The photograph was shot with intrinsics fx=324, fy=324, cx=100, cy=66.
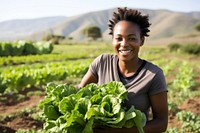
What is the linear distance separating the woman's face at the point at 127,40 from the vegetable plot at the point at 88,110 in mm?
279

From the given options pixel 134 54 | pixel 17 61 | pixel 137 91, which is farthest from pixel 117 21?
pixel 17 61

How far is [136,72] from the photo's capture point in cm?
275

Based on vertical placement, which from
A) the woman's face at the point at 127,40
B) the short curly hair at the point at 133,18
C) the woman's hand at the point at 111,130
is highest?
the short curly hair at the point at 133,18

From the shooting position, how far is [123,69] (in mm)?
2814

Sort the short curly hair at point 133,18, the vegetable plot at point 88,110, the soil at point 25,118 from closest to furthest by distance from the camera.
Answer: the vegetable plot at point 88,110, the short curly hair at point 133,18, the soil at point 25,118

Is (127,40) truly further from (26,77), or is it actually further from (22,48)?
(22,48)

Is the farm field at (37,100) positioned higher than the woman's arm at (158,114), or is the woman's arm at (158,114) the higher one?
the woman's arm at (158,114)

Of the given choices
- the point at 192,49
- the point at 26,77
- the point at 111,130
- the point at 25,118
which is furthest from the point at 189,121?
the point at 192,49

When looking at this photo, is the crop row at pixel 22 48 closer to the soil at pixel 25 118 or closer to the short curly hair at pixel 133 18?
the soil at pixel 25 118

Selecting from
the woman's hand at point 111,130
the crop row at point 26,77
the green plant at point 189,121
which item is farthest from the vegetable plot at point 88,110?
the crop row at point 26,77

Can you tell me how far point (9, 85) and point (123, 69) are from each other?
7.42 metres

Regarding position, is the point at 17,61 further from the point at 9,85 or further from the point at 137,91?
the point at 137,91

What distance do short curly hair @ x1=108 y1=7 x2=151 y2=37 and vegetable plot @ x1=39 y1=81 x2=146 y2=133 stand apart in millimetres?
547

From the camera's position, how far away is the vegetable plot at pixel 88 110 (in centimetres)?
232
